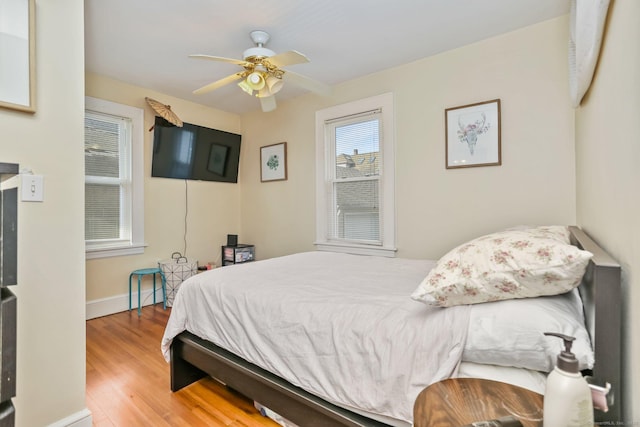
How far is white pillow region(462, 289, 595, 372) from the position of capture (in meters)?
0.90

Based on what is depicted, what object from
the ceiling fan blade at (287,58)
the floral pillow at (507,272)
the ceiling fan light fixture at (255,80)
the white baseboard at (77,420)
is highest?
the ceiling fan blade at (287,58)

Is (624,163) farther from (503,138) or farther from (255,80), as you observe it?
(255,80)

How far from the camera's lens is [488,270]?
1.04 meters

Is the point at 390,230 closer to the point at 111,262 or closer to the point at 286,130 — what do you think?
the point at 286,130

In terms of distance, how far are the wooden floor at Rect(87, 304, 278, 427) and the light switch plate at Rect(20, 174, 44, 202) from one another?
48.4 inches

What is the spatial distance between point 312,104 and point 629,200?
331 cm

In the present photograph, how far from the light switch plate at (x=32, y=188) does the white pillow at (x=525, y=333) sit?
1873 mm

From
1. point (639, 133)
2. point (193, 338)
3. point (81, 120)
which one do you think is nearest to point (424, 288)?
point (639, 133)

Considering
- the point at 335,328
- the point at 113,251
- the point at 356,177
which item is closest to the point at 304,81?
the point at 356,177

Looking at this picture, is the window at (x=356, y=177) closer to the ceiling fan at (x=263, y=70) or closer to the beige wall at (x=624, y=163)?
the ceiling fan at (x=263, y=70)

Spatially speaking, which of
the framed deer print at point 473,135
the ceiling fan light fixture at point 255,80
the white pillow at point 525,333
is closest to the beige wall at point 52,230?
the ceiling fan light fixture at point 255,80

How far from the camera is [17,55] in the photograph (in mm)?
1326

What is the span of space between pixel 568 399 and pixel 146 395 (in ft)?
7.16

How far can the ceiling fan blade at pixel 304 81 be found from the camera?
2437 mm
